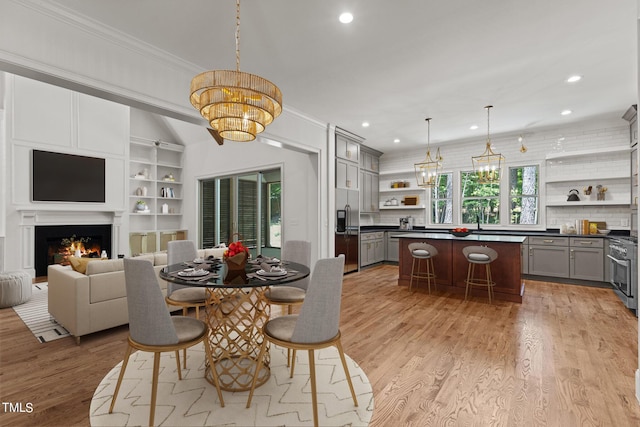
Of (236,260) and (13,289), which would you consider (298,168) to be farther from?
(13,289)

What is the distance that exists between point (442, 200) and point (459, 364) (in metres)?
5.50

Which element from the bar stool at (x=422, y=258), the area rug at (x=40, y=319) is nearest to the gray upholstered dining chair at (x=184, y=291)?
the area rug at (x=40, y=319)

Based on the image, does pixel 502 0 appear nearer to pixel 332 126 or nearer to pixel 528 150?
pixel 332 126

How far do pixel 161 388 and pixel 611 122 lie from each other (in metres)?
7.61

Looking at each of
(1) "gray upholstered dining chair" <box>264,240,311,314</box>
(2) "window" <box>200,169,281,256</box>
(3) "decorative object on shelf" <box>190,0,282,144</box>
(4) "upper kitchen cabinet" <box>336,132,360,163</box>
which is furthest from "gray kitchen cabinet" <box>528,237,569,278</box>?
(3) "decorative object on shelf" <box>190,0,282,144</box>

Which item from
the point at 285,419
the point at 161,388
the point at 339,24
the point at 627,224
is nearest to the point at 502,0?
the point at 339,24

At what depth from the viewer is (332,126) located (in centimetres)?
591

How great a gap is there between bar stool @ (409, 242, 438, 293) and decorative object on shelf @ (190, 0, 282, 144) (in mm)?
3338

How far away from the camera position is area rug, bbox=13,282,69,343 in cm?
323

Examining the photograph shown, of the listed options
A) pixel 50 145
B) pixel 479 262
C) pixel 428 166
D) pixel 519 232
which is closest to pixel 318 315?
pixel 479 262

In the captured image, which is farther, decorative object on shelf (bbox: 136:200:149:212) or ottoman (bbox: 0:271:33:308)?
decorative object on shelf (bbox: 136:200:149:212)

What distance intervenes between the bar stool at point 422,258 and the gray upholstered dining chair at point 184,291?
324cm

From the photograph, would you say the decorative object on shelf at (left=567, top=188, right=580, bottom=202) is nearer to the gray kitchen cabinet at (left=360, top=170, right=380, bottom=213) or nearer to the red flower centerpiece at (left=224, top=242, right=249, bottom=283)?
the gray kitchen cabinet at (left=360, top=170, right=380, bottom=213)

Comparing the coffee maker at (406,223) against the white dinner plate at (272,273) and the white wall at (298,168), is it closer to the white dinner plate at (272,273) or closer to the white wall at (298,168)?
the white wall at (298,168)
